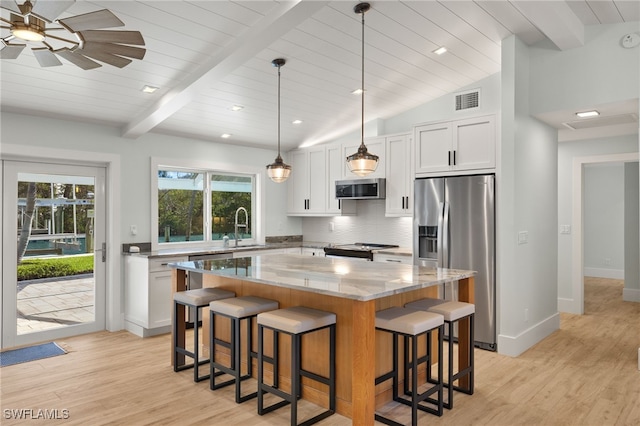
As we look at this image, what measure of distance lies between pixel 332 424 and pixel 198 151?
4059 millimetres

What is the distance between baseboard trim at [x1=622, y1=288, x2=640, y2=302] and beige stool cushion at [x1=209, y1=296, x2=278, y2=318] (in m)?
6.08

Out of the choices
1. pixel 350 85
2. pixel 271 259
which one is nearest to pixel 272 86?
pixel 350 85

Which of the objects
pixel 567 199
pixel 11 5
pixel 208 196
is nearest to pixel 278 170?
pixel 11 5

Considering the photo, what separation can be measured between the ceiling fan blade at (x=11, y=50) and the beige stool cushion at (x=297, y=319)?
201cm

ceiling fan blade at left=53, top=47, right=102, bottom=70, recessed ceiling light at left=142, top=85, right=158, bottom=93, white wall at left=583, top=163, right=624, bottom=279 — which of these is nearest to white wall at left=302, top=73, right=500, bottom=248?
recessed ceiling light at left=142, top=85, right=158, bottom=93

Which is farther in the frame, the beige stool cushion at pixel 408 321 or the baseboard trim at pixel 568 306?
the baseboard trim at pixel 568 306

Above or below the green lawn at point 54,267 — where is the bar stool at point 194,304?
below

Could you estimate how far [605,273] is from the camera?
9109 mm

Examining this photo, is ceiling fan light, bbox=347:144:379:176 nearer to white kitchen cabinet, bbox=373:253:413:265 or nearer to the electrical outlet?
the electrical outlet

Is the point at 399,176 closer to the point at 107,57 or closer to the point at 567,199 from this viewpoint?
the point at 567,199

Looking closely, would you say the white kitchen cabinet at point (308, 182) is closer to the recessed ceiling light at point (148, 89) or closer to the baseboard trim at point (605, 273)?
the recessed ceiling light at point (148, 89)

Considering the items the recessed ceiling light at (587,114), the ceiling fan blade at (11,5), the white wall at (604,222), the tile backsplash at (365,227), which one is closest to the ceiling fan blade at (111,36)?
the ceiling fan blade at (11,5)

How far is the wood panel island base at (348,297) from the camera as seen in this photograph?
249 centimetres

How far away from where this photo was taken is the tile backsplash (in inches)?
230
